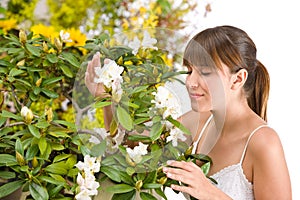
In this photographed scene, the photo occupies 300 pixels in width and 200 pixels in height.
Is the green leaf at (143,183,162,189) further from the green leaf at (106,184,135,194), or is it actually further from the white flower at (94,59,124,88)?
the white flower at (94,59,124,88)

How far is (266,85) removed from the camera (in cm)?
169

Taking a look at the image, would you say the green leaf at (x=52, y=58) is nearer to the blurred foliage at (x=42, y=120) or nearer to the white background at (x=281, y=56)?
the blurred foliage at (x=42, y=120)

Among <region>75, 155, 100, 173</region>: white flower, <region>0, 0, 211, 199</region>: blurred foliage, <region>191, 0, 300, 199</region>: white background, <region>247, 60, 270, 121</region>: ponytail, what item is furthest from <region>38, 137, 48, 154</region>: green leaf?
<region>191, 0, 300, 199</region>: white background

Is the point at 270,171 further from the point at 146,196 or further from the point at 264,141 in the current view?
the point at 146,196

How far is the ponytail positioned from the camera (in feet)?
5.49

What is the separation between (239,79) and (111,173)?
1.87 feet

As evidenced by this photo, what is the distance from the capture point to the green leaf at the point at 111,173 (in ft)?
3.67

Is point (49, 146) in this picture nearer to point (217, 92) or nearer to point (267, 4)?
point (217, 92)

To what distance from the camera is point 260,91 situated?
1700mm

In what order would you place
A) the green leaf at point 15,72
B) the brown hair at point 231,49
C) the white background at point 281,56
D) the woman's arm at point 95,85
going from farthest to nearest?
the white background at point 281,56, the brown hair at point 231,49, the green leaf at point 15,72, the woman's arm at point 95,85

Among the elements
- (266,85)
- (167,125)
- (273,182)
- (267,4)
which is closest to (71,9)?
(267,4)

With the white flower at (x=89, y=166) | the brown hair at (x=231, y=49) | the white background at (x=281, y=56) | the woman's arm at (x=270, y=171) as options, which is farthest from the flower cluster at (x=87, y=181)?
the white background at (x=281, y=56)

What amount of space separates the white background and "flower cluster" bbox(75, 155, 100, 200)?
2.15m

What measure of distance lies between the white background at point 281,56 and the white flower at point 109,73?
1997 mm
